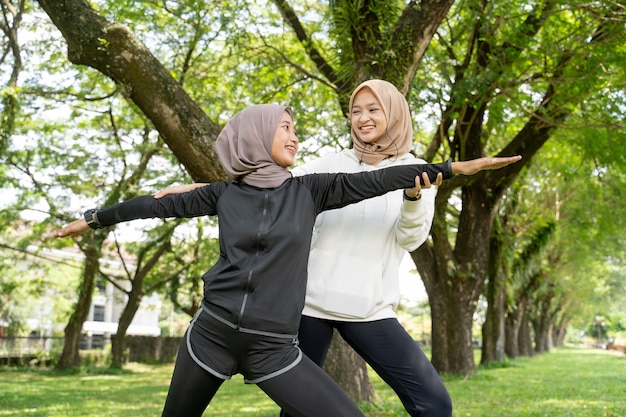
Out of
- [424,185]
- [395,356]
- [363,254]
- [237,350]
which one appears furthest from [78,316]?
[424,185]

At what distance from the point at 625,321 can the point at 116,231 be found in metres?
70.6

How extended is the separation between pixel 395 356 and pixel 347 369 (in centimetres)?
500

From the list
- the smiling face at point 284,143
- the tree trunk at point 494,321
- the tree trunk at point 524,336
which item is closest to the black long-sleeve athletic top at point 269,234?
the smiling face at point 284,143

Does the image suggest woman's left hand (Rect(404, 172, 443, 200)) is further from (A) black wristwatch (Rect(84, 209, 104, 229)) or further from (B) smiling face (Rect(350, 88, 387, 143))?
(A) black wristwatch (Rect(84, 209, 104, 229))

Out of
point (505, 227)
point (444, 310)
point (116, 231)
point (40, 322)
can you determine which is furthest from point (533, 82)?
point (40, 322)

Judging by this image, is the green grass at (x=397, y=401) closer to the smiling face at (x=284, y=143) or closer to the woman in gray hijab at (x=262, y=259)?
the woman in gray hijab at (x=262, y=259)

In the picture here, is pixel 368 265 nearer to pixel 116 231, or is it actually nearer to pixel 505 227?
pixel 505 227

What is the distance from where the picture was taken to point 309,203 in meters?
3.26

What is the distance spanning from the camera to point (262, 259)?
3070mm

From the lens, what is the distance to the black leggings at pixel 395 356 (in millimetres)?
3400

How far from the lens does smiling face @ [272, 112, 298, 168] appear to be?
3326 millimetres

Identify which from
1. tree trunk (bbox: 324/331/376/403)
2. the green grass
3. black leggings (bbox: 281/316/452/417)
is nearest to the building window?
the green grass

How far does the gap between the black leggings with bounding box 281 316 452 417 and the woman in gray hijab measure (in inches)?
18.8

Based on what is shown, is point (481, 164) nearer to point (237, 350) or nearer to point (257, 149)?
point (257, 149)
